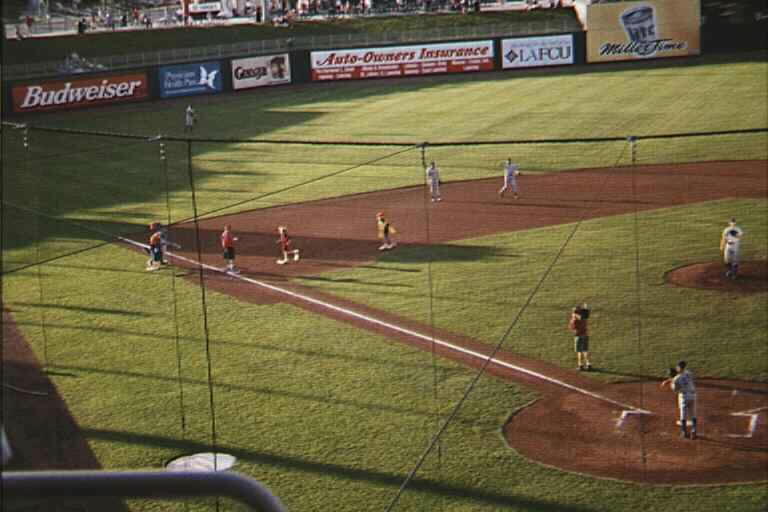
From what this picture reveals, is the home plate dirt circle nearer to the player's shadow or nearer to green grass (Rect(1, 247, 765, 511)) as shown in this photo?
green grass (Rect(1, 247, 765, 511))

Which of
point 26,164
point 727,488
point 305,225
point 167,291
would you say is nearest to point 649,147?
point 305,225

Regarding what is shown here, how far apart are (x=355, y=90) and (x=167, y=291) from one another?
27.6 meters

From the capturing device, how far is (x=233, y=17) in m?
48.4

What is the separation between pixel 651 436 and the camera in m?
13.4

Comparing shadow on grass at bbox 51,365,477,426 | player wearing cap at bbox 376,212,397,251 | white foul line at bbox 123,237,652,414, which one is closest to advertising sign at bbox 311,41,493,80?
white foul line at bbox 123,237,652,414

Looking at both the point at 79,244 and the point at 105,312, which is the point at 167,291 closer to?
the point at 105,312

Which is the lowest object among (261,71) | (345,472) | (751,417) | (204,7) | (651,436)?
(345,472)

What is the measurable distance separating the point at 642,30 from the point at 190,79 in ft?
63.5

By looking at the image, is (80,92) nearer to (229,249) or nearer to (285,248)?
(285,248)

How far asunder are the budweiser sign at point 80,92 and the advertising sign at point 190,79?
1.06 meters

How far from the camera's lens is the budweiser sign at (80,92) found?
38.6 m

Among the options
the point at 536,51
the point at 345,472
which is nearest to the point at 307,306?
the point at 345,472

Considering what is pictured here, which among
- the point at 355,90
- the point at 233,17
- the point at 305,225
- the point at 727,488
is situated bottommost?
the point at 727,488

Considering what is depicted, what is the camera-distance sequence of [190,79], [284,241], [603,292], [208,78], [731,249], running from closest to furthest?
[731,249]
[603,292]
[284,241]
[190,79]
[208,78]
